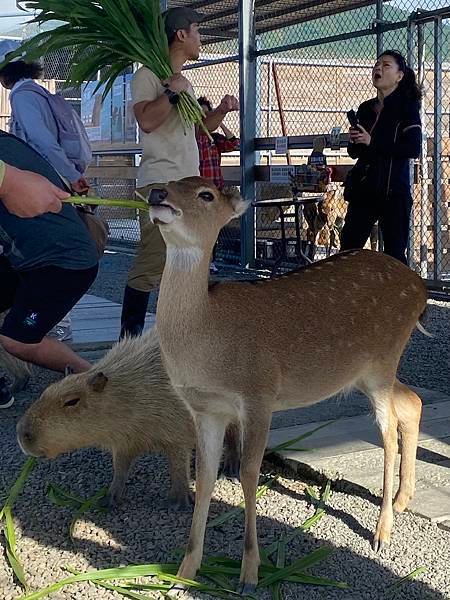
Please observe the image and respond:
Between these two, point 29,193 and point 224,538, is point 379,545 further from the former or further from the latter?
point 29,193

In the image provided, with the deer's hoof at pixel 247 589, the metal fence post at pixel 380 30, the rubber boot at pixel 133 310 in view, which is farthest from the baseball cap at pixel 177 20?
the metal fence post at pixel 380 30

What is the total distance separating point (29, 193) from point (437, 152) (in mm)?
6358

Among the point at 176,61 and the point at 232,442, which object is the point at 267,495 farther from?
the point at 176,61

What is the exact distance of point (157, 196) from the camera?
3227mm

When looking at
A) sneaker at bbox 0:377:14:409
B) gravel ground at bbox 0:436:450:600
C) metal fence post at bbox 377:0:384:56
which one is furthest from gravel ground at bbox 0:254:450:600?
metal fence post at bbox 377:0:384:56

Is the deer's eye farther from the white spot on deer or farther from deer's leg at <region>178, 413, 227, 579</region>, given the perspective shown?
deer's leg at <region>178, 413, 227, 579</region>

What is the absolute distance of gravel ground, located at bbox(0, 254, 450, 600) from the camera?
3.50m

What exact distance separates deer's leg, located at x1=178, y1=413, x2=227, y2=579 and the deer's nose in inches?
31.7

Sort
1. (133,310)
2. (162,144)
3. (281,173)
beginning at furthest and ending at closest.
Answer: (281,173), (133,310), (162,144)

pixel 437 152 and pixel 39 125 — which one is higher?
pixel 39 125

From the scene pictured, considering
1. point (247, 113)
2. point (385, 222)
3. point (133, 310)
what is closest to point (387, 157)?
point (385, 222)

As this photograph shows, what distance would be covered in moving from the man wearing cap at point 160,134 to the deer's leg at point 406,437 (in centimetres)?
234

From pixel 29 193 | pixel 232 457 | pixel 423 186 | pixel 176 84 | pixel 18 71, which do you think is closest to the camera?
pixel 29 193

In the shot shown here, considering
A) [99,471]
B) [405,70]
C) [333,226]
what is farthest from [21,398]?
[333,226]
